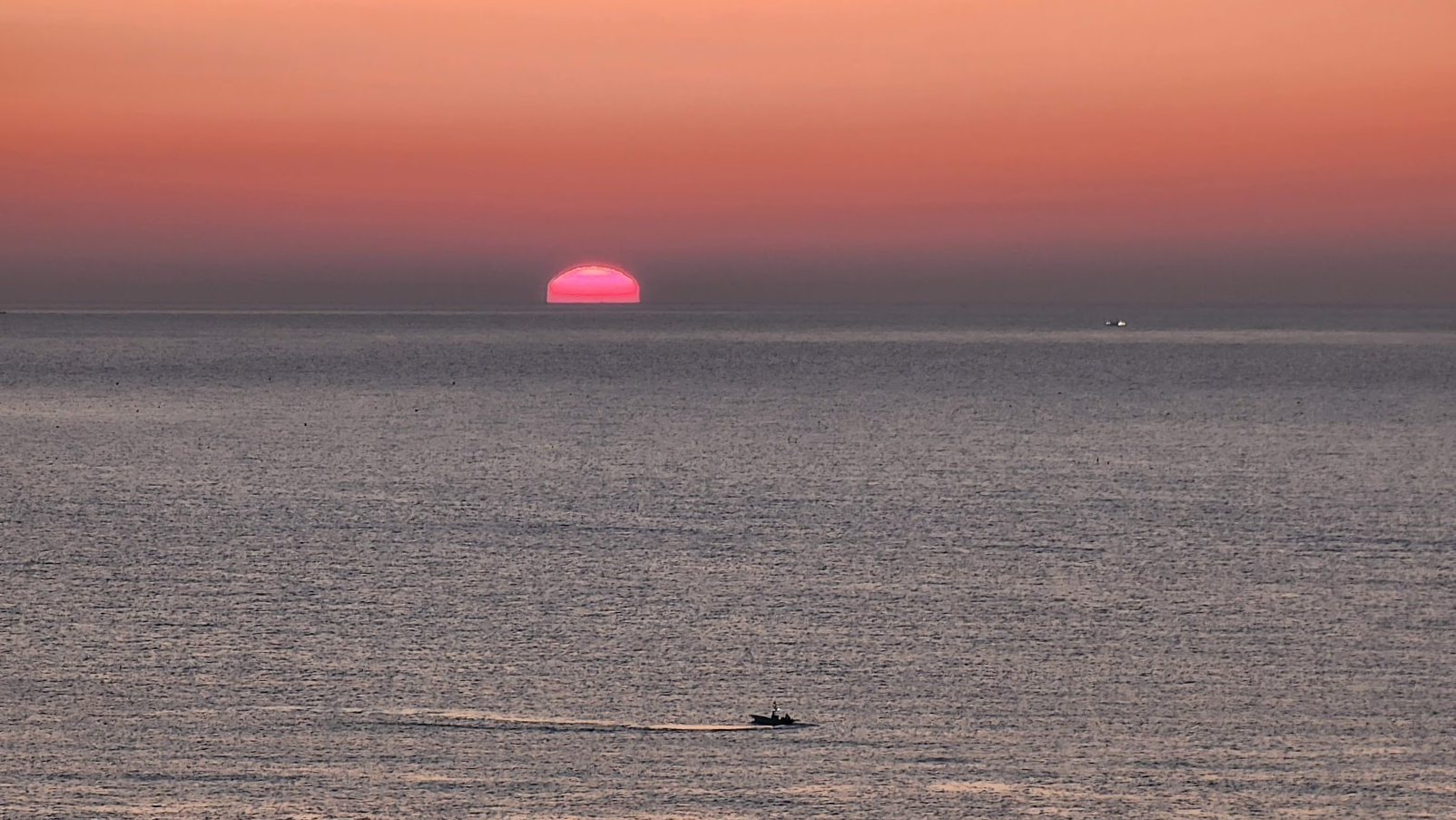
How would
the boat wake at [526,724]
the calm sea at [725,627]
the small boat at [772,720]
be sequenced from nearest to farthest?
the calm sea at [725,627], the boat wake at [526,724], the small boat at [772,720]

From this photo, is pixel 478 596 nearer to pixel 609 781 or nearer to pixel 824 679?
pixel 824 679

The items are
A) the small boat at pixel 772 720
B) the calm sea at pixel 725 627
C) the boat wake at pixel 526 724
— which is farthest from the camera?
the small boat at pixel 772 720

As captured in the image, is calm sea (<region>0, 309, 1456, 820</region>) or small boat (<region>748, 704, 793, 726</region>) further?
small boat (<region>748, 704, 793, 726</region>)

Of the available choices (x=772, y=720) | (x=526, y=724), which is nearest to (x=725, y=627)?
(x=772, y=720)

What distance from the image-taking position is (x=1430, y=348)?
116 metres

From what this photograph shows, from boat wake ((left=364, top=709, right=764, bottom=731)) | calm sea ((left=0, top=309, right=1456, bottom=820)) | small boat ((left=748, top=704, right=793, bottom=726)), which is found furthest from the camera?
small boat ((left=748, top=704, right=793, bottom=726))

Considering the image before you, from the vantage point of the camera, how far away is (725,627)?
14016mm

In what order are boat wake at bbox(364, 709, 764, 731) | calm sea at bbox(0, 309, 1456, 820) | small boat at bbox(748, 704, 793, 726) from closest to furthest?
calm sea at bbox(0, 309, 1456, 820)
boat wake at bbox(364, 709, 764, 731)
small boat at bbox(748, 704, 793, 726)

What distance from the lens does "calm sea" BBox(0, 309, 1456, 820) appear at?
934cm

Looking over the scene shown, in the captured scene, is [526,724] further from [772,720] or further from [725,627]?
[725,627]

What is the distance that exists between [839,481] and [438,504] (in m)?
6.42

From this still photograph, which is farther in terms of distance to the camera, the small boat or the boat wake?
the small boat

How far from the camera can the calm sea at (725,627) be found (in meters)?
9.34

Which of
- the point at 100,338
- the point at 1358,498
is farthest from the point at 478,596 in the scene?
the point at 100,338
